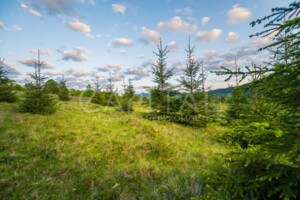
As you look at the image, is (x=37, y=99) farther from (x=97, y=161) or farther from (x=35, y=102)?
(x=97, y=161)

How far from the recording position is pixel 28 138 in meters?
10.2

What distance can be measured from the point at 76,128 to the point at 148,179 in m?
7.46

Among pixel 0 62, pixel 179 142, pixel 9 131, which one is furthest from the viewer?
pixel 0 62

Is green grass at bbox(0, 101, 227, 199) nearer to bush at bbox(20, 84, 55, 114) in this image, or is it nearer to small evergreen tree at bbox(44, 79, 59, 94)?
bush at bbox(20, 84, 55, 114)

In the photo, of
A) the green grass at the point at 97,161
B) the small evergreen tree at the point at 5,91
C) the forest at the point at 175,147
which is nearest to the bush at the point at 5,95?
the small evergreen tree at the point at 5,91

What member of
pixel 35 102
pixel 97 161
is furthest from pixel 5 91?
pixel 97 161

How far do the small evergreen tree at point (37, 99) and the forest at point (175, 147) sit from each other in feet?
0.24

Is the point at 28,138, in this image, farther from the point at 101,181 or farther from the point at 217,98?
the point at 217,98

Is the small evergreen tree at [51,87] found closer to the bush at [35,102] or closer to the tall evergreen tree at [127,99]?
the bush at [35,102]

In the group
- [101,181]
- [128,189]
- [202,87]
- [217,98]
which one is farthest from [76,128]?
[217,98]

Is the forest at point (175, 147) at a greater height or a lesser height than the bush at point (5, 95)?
lesser

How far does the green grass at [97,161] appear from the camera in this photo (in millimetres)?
5703

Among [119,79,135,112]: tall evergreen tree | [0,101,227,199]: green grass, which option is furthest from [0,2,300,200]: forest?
[119,79,135,112]: tall evergreen tree

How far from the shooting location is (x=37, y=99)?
1666cm
